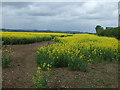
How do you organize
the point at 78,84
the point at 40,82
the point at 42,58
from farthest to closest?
the point at 42,58, the point at 78,84, the point at 40,82

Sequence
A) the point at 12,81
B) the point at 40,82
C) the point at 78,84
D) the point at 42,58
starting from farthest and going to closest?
the point at 42,58, the point at 12,81, the point at 78,84, the point at 40,82

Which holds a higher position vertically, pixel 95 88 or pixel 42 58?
pixel 42 58

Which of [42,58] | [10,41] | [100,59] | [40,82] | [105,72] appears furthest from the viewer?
[10,41]

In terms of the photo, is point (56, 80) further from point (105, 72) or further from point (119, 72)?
point (119, 72)

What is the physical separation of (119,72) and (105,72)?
0.60 m

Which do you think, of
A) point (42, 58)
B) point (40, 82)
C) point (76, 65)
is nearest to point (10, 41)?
point (42, 58)

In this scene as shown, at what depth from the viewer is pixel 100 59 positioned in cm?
811

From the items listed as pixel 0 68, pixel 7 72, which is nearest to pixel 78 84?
pixel 7 72

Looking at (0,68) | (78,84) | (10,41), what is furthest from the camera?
(10,41)

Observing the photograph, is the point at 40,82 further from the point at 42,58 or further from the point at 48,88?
the point at 42,58

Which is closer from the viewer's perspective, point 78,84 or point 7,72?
point 78,84

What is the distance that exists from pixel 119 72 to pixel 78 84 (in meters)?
2.16

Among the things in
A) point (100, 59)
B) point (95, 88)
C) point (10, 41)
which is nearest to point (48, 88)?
point (95, 88)

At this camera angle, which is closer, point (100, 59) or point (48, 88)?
point (48, 88)
